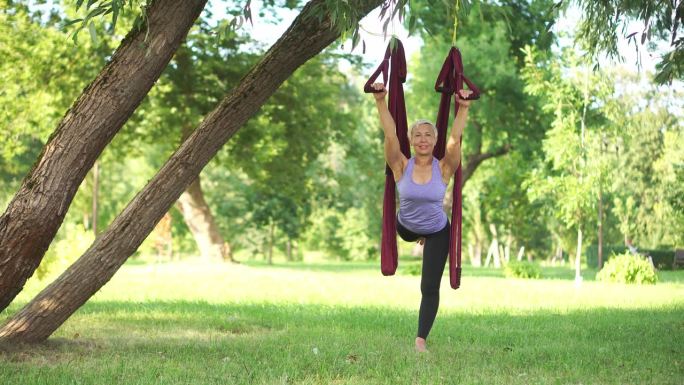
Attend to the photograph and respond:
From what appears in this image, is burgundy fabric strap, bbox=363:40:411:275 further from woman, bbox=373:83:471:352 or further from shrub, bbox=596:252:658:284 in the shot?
shrub, bbox=596:252:658:284

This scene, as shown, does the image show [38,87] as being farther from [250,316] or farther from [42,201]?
[42,201]

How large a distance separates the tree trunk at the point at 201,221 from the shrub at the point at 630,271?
1367 centimetres

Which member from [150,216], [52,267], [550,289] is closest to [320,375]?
[150,216]

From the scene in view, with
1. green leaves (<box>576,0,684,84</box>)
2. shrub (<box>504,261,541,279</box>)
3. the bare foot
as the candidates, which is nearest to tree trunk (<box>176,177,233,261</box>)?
shrub (<box>504,261,541,279</box>)

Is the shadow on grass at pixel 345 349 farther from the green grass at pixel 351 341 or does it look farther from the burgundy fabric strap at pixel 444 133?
the burgundy fabric strap at pixel 444 133

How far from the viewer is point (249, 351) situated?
716 centimetres

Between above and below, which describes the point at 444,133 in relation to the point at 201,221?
below

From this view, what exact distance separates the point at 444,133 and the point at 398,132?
0.39 metres

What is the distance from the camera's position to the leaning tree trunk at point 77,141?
20.9 ft

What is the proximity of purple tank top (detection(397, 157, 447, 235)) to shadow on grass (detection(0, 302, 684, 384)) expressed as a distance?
1.07 metres

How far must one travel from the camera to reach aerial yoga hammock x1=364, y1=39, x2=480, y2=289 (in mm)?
6594

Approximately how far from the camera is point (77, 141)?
6.46 m

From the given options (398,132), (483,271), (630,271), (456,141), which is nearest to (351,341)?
(398,132)

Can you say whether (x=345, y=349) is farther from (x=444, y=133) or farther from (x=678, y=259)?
(x=678, y=259)
